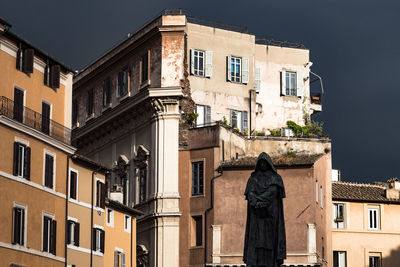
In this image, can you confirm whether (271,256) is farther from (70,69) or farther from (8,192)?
(70,69)

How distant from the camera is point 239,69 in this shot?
80.0m

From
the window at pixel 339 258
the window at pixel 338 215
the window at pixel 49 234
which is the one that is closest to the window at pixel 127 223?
the window at pixel 49 234

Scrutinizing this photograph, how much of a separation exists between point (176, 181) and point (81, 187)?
11.1m

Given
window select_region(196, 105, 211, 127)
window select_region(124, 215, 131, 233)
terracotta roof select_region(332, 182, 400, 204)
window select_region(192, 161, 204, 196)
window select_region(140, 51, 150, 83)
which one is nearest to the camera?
window select_region(124, 215, 131, 233)

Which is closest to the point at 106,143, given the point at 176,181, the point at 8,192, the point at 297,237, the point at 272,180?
the point at 176,181

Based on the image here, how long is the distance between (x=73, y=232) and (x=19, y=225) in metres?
6.68

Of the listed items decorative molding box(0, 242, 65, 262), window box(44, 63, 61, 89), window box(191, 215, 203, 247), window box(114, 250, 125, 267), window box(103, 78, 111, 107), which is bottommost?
decorative molding box(0, 242, 65, 262)

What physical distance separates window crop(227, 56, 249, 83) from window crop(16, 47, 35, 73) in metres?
22.8

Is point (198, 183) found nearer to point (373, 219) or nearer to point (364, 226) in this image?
point (364, 226)

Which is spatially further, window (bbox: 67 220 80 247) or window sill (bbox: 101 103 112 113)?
window sill (bbox: 101 103 112 113)

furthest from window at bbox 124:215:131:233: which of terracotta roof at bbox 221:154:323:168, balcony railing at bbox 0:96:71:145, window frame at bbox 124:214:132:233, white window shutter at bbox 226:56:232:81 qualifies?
white window shutter at bbox 226:56:232:81

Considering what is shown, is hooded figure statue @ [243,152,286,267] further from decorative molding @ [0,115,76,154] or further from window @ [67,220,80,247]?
window @ [67,220,80,247]

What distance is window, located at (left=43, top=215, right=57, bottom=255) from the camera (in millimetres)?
58281

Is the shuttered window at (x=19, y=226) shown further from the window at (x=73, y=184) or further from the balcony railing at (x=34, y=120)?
the window at (x=73, y=184)
